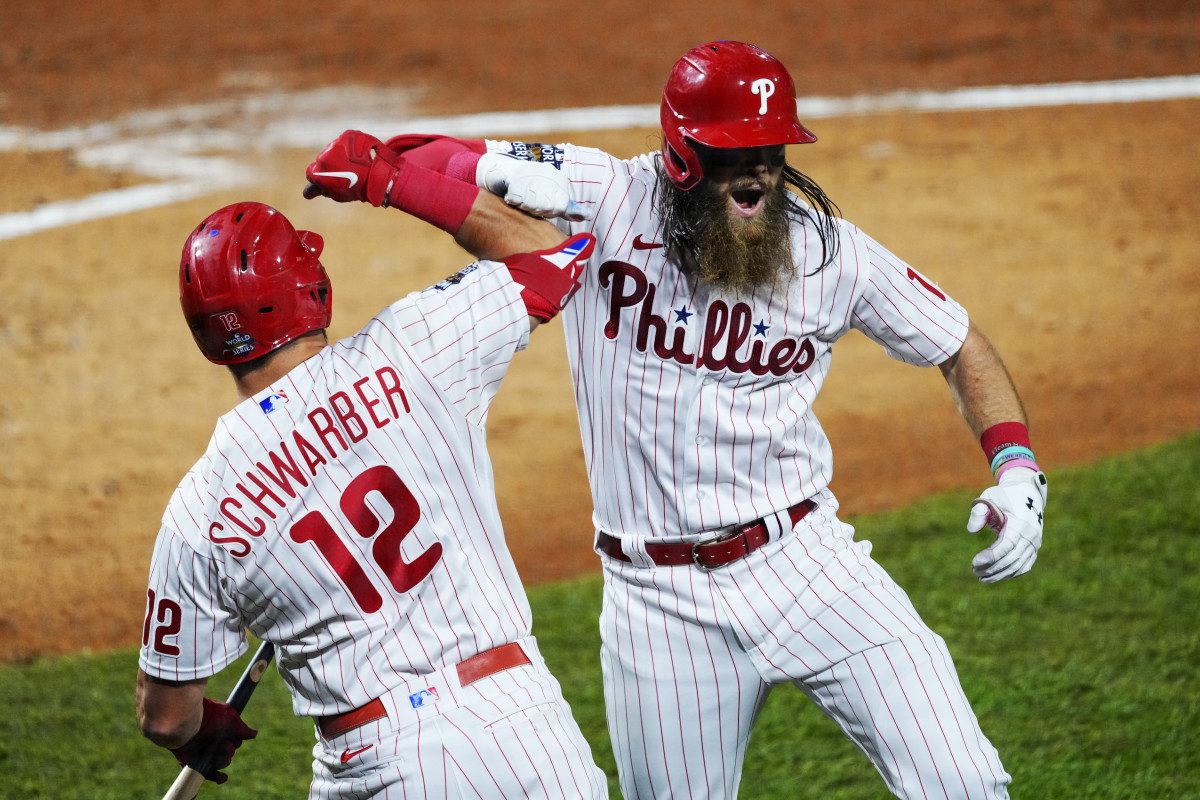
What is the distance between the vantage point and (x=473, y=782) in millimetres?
2479

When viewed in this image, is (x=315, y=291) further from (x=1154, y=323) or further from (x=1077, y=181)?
(x=1077, y=181)

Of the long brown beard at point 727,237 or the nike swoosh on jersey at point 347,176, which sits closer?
the nike swoosh on jersey at point 347,176

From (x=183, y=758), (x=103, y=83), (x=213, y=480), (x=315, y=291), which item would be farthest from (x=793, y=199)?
(x=103, y=83)

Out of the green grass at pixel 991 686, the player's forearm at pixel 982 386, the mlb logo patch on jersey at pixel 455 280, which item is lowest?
the green grass at pixel 991 686

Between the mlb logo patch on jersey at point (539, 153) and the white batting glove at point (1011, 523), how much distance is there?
50.3 inches

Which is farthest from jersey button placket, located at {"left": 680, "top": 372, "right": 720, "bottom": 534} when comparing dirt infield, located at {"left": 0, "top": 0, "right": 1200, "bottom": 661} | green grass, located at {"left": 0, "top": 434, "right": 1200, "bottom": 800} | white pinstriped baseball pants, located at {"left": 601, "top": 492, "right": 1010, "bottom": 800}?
dirt infield, located at {"left": 0, "top": 0, "right": 1200, "bottom": 661}

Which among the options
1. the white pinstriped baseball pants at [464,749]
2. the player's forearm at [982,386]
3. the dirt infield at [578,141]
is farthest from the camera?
the dirt infield at [578,141]

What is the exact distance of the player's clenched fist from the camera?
2812 millimetres

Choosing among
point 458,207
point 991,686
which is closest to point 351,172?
point 458,207

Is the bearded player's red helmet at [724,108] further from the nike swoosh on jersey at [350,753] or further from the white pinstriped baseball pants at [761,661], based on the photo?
the nike swoosh on jersey at [350,753]

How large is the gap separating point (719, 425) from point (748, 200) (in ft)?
1.77

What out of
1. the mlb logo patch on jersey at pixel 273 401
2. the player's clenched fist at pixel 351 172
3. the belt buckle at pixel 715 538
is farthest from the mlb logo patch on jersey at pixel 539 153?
the belt buckle at pixel 715 538

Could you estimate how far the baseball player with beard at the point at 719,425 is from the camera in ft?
9.85

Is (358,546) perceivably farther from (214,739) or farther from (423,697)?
(214,739)
